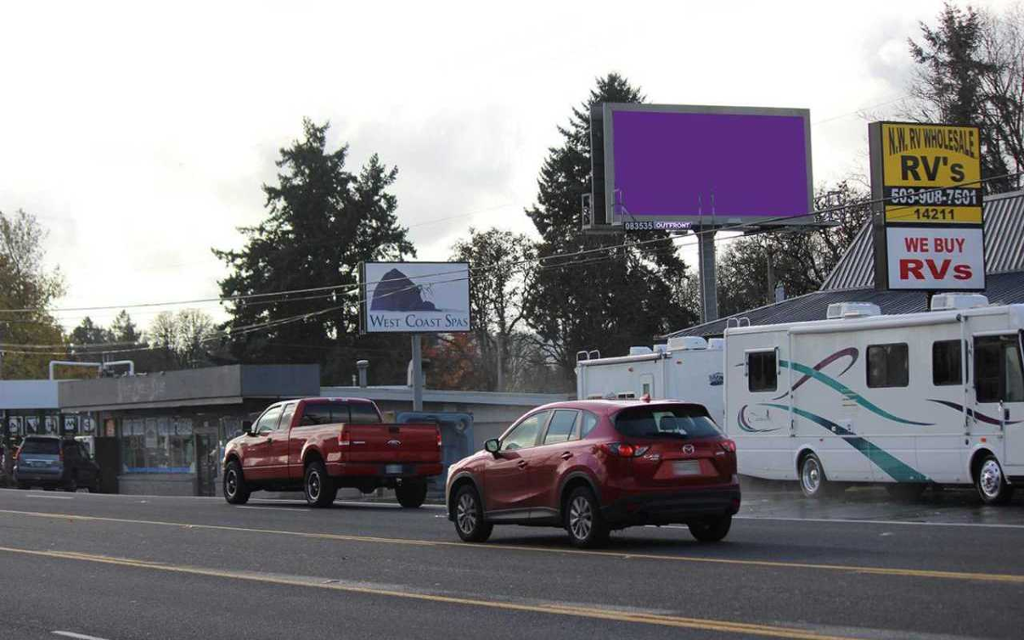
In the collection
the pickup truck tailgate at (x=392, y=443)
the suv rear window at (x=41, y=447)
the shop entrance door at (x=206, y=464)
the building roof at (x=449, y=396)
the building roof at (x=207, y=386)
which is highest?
the building roof at (x=207, y=386)

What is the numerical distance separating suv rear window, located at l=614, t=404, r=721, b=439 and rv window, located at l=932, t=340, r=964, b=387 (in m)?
7.78

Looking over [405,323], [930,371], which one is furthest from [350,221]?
[930,371]

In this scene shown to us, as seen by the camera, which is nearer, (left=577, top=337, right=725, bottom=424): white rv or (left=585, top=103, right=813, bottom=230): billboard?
(left=577, top=337, right=725, bottom=424): white rv

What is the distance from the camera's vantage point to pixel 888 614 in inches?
376

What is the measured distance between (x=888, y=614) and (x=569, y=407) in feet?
21.4

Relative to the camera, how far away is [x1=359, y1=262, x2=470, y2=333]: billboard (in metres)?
46.8

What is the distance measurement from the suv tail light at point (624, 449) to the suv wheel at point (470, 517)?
2457 mm

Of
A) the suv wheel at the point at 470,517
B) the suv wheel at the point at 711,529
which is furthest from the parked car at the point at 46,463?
the suv wheel at the point at 711,529

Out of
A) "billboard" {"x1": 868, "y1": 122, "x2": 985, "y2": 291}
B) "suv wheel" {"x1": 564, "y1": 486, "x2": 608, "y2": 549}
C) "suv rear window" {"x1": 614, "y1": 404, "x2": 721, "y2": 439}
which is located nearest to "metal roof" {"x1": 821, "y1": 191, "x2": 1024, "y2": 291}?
"billboard" {"x1": 868, "y1": 122, "x2": 985, "y2": 291}

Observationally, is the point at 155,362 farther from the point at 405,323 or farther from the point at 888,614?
the point at 888,614

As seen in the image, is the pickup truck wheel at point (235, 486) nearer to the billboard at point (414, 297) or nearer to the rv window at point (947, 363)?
the rv window at point (947, 363)

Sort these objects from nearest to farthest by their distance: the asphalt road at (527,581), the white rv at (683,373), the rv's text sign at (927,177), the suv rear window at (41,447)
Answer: the asphalt road at (527,581) → the white rv at (683,373) → the rv's text sign at (927,177) → the suv rear window at (41,447)

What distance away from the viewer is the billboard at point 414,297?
4684 cm

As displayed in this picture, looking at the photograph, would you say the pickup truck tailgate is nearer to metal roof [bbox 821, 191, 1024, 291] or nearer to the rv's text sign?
the rv's text sign
